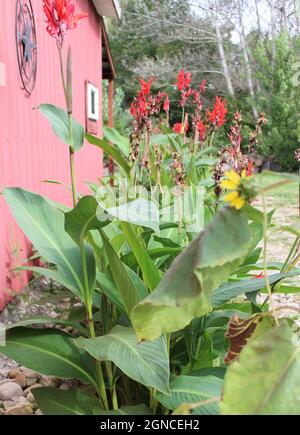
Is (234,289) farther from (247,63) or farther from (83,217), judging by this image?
(247,63)

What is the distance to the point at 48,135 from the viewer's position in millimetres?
3551

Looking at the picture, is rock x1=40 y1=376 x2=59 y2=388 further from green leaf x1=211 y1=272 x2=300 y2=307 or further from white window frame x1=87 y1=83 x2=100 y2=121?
white window frame x1=87 y1=83 x2=100 y2=121

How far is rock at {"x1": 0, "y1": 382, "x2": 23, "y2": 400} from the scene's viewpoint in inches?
65.8

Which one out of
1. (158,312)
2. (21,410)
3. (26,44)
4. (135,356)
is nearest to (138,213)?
(135,356)

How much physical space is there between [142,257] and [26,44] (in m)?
2.14

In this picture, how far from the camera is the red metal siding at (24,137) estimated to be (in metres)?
2.55

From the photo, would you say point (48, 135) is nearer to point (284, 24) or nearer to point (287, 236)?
point (287, 236)

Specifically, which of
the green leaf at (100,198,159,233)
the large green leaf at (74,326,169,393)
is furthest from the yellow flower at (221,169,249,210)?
the large green leaf at (74,326,169,393)

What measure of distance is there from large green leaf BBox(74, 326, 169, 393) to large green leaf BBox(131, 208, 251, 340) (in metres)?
0.40

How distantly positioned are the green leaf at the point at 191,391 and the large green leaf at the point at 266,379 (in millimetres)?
531

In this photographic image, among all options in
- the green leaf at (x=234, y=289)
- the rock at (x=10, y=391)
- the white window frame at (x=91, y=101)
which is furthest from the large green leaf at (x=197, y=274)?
the white window frame at (x=91, y=101)

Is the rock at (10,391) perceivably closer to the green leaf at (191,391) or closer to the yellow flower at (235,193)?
the green leaf at (191,391)
